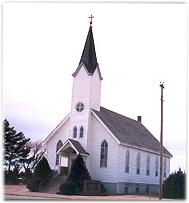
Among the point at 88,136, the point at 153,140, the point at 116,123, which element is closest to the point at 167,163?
the point at 153,140

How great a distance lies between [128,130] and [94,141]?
4323 millimetres

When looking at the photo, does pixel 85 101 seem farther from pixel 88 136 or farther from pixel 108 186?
pixel 108 186

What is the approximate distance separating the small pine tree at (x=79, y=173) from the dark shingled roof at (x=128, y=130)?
290cm

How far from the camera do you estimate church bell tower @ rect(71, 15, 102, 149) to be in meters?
33.3

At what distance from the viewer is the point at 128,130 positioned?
36.8 metres

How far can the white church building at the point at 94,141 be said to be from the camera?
106ft

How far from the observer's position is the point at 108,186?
3209 cm

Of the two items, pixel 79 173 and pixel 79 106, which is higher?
pixel 79 106

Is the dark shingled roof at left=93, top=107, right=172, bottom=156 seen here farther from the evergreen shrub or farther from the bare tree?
the bare tree

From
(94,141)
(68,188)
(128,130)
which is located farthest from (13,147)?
(128,130)

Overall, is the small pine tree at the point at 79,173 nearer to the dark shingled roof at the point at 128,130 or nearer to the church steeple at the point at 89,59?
the dark shingled roof at the point at 128,130

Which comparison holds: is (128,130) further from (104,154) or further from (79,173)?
(79,173)

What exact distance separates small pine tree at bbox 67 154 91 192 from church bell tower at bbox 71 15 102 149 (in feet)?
7.60

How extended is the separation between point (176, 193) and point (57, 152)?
34.4ft
